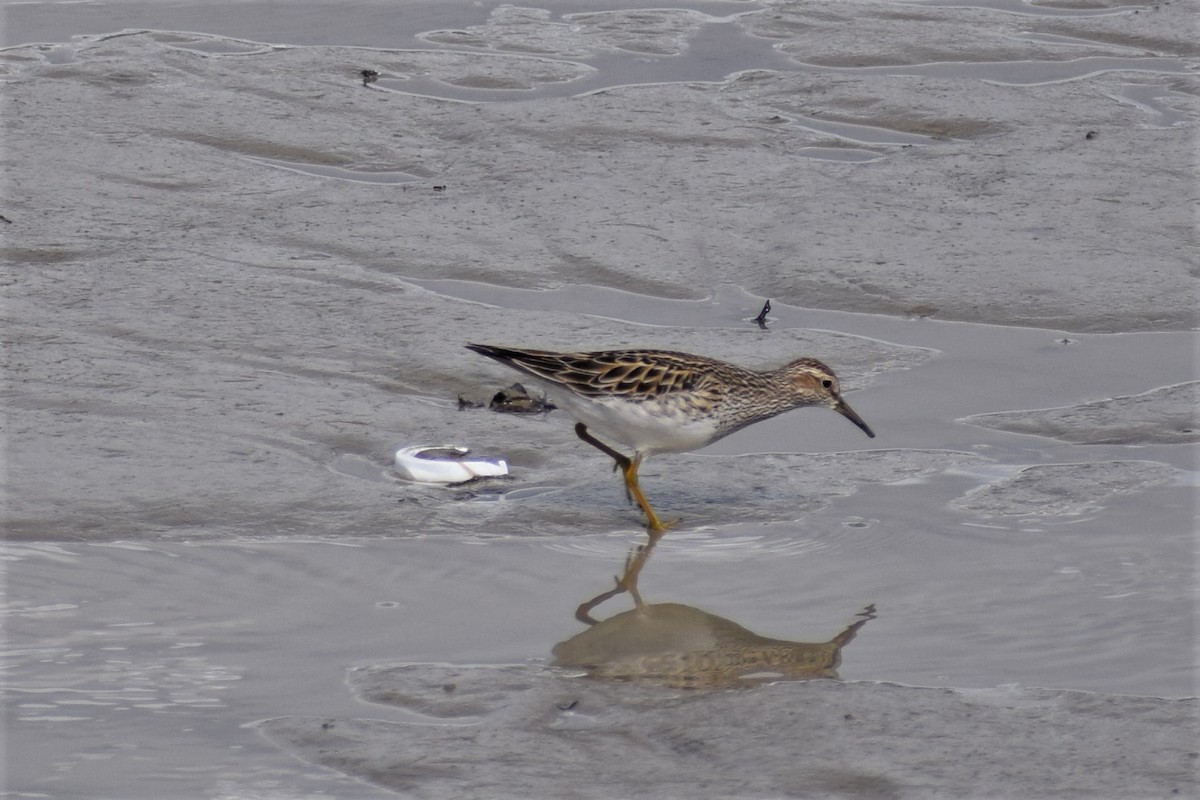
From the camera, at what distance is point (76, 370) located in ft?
27.4

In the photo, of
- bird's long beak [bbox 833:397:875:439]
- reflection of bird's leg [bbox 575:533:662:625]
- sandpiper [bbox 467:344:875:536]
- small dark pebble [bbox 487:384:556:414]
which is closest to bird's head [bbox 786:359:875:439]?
bird's long beak [bbox 833:397:875:439]

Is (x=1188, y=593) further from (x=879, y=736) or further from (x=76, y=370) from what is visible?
(x=76, y=370)

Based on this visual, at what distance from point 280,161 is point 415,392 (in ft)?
13.4

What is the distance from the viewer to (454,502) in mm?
7270

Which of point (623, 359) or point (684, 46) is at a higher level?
point (684, 46)

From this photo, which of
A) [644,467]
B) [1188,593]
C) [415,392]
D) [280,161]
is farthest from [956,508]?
[280,161]

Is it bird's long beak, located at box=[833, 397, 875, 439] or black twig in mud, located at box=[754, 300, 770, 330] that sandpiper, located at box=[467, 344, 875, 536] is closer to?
bird's long beak, located at box=[833, 397, 875, 439]

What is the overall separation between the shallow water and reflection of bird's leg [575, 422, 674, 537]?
96mm

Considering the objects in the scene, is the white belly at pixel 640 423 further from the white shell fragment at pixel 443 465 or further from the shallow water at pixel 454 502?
the white shell fragment at pixel 443 465

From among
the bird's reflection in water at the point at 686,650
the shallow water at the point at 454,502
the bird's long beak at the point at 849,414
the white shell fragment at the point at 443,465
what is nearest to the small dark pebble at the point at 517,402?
the shallow water at the point at 454,502

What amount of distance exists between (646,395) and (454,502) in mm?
932

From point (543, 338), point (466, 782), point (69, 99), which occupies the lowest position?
point (466, 782)

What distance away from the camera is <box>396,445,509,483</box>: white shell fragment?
24.4 feet

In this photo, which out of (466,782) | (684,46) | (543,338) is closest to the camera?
(466,782)
